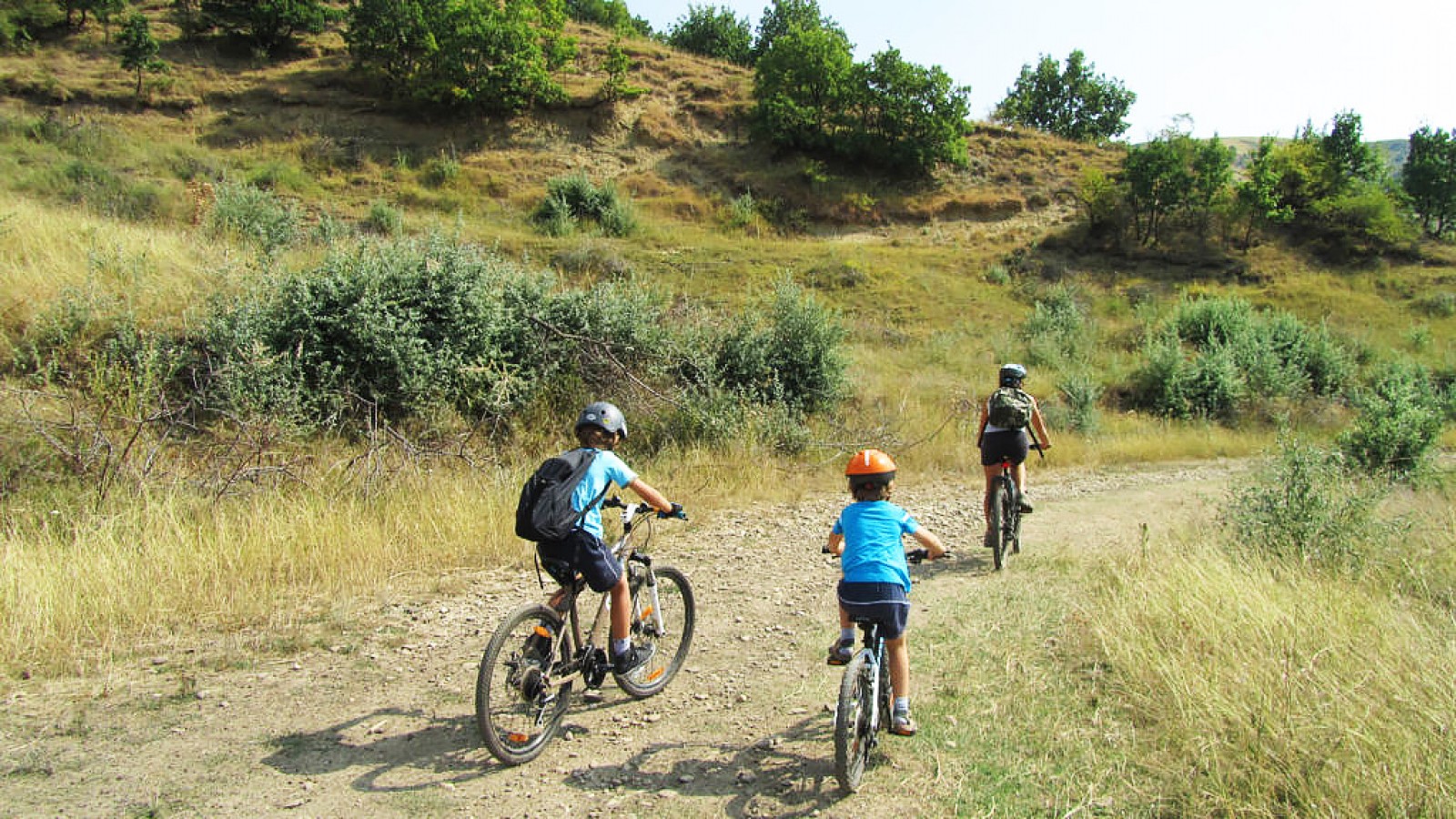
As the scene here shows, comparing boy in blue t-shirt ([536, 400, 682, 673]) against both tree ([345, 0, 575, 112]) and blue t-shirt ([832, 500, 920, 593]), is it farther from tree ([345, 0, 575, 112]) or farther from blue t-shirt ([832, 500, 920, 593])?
tree ([345, 0, 575, 112])

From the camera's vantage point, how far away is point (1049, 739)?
4.10 metres

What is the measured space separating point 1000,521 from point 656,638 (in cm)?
395

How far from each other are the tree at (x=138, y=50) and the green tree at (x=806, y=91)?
24.8 metres

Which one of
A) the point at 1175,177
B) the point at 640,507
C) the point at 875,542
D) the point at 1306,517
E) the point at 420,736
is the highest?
the point at 1175,177

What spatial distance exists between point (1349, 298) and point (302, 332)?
110 ft

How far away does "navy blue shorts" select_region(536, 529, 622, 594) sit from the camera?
411 cm

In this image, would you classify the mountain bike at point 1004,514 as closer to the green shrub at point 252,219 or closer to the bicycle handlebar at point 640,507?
the bicycle handlebar at point 640,507

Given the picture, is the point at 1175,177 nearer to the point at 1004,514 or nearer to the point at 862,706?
the point at 1004,514

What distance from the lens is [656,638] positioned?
482 centimetres

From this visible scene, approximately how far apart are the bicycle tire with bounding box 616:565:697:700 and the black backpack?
932mm

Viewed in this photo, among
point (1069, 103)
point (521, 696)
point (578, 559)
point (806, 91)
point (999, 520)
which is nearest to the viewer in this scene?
point (521, 696)

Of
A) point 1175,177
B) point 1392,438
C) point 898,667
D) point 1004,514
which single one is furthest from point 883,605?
point 1175,177

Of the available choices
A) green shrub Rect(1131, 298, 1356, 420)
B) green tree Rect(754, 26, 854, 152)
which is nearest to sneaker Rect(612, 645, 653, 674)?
green shrub Rect(1131, 298, 1356, 420)

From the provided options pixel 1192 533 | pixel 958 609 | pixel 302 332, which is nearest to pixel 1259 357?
pixel 1192 533
